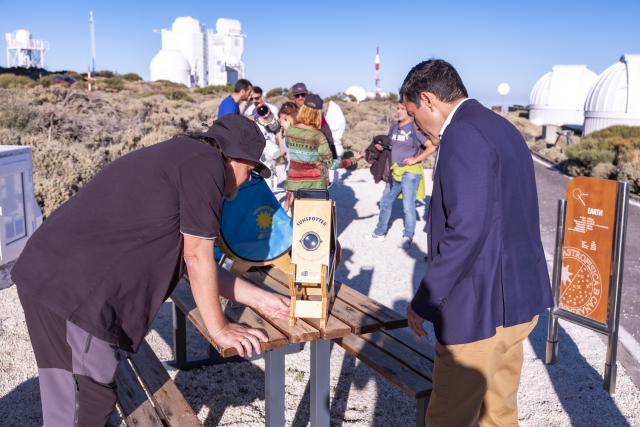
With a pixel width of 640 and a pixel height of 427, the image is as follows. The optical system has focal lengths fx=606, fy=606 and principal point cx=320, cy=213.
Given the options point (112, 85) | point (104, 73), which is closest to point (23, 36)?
point (104, 73)

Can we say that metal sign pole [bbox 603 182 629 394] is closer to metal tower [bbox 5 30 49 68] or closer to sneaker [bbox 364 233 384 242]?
sneaker [bbox 364 233 384 242]

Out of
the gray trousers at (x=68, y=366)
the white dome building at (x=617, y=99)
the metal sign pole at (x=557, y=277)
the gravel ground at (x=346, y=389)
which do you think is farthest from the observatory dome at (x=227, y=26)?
the gray trousers at (x=68, y=366)

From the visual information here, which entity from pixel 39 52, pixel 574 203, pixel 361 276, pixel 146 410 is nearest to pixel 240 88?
pixel 361 276

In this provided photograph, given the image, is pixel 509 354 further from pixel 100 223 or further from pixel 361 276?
pixel 361 276

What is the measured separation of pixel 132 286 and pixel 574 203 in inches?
121

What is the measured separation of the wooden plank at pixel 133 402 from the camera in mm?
2462

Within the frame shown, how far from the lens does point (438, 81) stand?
2.10 m

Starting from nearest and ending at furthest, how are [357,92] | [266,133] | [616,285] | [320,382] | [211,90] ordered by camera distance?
[320,382] < [616,285] < [266,133] < [211,90] < [357,92]

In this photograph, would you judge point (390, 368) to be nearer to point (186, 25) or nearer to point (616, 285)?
point (616, 285)

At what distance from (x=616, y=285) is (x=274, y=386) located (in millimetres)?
2309

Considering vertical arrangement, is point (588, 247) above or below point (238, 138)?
below

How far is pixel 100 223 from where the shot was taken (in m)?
1.91

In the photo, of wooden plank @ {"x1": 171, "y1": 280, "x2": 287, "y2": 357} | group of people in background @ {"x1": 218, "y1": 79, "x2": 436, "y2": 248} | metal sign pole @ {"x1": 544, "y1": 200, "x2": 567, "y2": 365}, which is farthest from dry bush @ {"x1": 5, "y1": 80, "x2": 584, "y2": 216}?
metal sign pole @ {"x1": 544, "y1": 200, "x2": 567, "y2": 365}

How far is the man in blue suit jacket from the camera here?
6.40 ft
